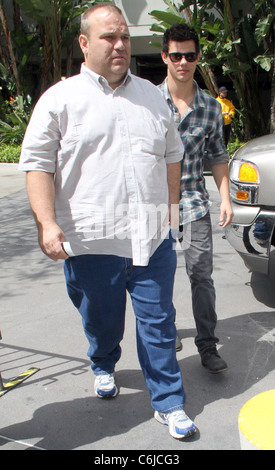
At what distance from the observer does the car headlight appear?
397 centimetres

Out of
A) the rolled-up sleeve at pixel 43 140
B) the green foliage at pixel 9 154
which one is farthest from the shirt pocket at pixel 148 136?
the green foliage at pixel 9 154

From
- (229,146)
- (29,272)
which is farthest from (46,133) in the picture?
(229,146)

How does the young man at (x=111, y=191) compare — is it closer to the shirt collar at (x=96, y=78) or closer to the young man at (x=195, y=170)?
the shirt collar at (x=96, y=78)

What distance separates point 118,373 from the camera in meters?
3.29

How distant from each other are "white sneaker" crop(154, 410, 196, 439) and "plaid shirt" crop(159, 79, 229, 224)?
114 centimetres

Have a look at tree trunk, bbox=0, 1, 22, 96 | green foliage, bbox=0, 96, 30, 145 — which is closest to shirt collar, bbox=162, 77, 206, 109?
green foliage, bbox=0, 96, 30, 145

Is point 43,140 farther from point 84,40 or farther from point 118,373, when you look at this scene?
point 118,373

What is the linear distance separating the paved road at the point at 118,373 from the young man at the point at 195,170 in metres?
0.28

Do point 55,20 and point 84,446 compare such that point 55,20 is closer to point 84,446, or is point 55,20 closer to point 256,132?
point 256,132

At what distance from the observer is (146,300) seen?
102 inches

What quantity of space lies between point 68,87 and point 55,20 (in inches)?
520

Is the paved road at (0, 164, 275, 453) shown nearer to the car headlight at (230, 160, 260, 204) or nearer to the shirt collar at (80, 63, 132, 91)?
the car headlight at (230, 160, 260, 204)

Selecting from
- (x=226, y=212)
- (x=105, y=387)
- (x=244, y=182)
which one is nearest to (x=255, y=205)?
(x=244, y=182)

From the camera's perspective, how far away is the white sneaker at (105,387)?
2959 mm
